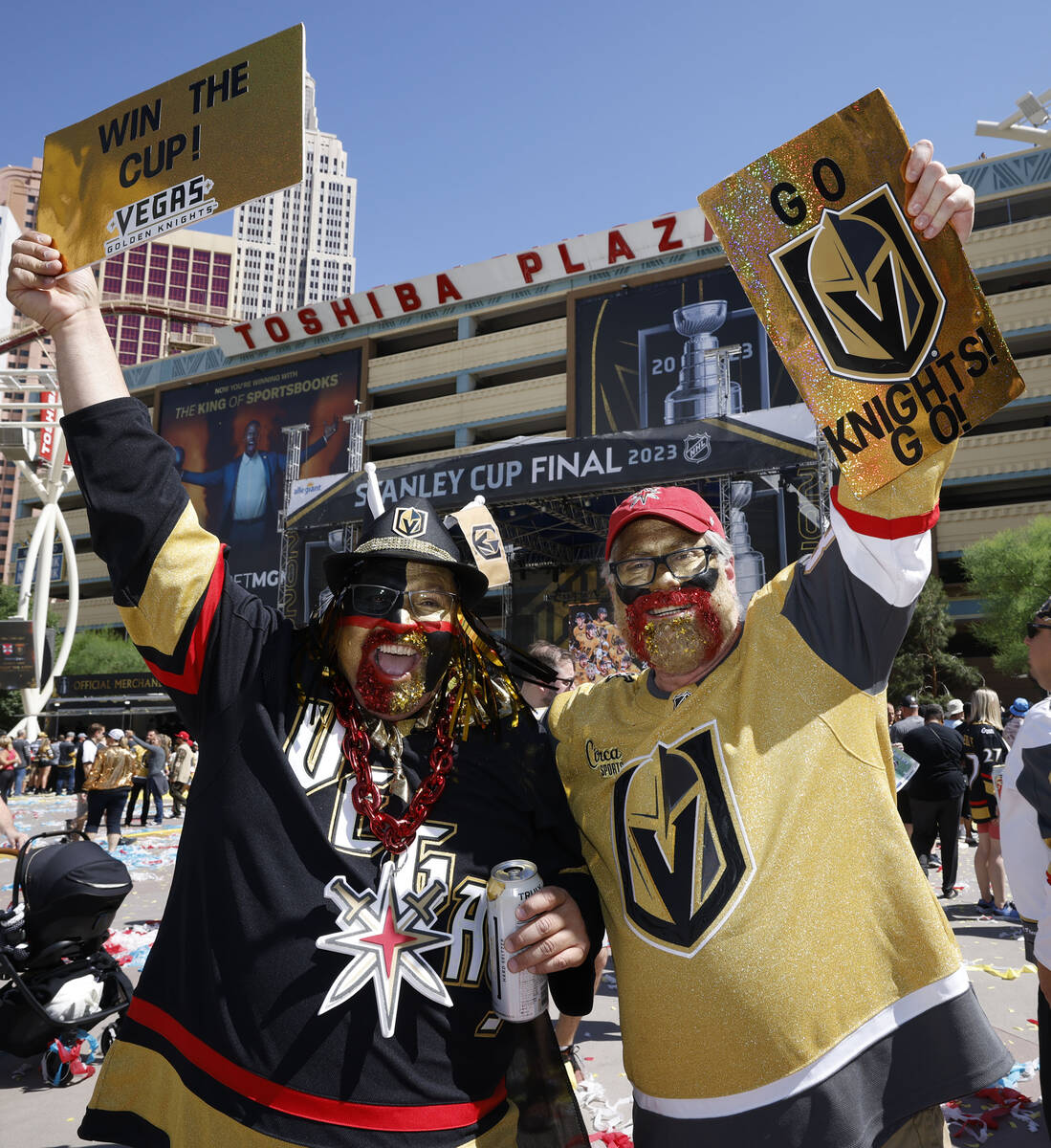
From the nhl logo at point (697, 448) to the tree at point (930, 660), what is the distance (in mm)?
18130

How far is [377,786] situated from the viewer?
2027mm

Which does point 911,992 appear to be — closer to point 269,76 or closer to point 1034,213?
point 269,76

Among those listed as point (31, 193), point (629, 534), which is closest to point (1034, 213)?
point (629, 534)

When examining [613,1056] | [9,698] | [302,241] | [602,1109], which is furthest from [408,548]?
[302,241]

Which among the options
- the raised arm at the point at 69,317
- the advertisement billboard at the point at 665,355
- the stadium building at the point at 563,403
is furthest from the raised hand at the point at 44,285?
the advertisement billboard at the point at 665,355

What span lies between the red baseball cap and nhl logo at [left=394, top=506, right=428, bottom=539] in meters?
0.51

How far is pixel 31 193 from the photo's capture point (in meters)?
126

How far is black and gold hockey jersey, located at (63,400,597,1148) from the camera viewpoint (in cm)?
177

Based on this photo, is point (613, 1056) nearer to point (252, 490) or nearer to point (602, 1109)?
point (602, 1109)

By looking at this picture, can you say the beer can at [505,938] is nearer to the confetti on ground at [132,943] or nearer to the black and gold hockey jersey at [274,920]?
the black and gold hockey jersey at [274,920]

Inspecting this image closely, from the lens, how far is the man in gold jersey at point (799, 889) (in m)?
1.82

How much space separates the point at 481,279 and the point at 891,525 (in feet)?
140

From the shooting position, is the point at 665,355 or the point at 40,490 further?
the point at 665,355

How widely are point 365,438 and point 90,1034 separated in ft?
132
